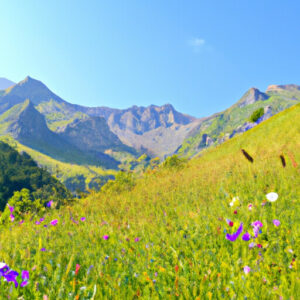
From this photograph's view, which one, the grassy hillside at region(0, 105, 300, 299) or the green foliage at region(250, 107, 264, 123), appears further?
the green foliage at region(250, 107, 264, 123)

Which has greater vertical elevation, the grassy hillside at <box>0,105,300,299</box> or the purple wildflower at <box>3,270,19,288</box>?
the grassy hillside at <box>0,105,300,299</box>

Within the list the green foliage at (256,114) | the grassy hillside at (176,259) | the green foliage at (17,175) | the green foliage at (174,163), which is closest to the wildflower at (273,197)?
the grassy hillside at (176,259)

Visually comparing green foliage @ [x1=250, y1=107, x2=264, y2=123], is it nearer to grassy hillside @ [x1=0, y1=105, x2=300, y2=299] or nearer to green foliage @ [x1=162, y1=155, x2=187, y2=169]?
green foliage @ [x1=162, y1=155, x2=187, y2=169]

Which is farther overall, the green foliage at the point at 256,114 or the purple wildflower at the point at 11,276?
the green foliage at the point at 256,114

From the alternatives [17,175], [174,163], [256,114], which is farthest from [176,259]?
[17,175]

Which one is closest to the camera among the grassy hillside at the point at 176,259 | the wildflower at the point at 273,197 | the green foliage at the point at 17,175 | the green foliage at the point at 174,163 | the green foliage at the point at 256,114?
the grassy hillside at the point at 176,259

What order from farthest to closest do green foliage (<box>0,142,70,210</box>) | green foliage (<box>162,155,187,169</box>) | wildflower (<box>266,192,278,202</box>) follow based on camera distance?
green foliage (<box>0,142,70,210</box>), green foliage (<box>162,155,187,169</box>), wildflower (<box>266,192,278,202</box>)

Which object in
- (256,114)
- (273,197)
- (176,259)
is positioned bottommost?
(176,259)

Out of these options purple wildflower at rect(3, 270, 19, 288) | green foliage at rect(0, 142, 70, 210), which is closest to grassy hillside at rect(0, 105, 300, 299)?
purple wildflower at rect(3, 270, 19, 288)

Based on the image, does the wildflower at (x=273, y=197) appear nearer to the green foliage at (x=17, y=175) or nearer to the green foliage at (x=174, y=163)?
the green foliage at (x=174, y=163)

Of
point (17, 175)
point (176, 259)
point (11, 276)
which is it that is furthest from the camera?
point (17, 175)

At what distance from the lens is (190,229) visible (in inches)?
145

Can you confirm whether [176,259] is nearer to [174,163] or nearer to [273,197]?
[273,197]

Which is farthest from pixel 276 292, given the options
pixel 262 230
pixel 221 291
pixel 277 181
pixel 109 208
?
pixel 109 208
